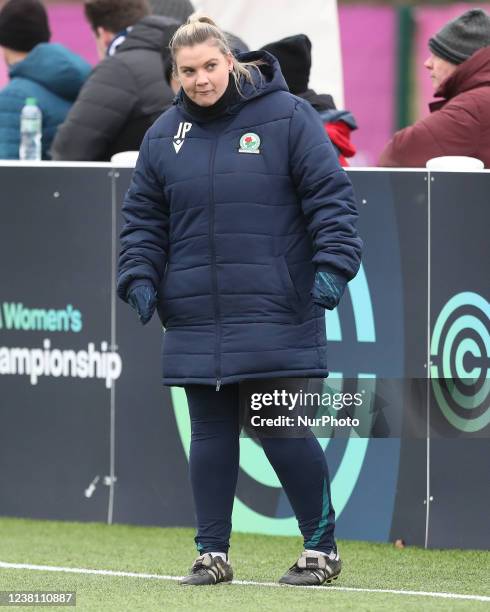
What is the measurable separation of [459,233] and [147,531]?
73.7 inches

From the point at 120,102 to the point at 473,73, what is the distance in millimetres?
1668

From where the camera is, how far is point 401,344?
695cm

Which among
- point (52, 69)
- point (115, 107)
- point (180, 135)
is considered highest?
point (52, 69)

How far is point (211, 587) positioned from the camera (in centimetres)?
570

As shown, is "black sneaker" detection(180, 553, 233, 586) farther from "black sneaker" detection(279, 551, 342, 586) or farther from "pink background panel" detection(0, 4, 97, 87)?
"pink background panel" detection(0, 4, 97, 87)

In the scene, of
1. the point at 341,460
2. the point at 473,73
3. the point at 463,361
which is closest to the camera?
the point at 463,361

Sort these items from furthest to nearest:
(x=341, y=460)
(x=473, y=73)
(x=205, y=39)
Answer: (x=473, y=73), (x=341, y=460), (x=205, y=39)

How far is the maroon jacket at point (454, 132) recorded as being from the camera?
7.15 meters

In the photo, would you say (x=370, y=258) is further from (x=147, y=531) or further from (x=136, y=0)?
(x=136, y=0)

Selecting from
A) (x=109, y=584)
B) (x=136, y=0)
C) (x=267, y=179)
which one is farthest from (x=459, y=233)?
(x=136, y=0)

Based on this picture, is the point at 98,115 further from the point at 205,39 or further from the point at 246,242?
the point at 246,242

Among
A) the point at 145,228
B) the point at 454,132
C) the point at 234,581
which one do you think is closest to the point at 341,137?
the point at 454,132

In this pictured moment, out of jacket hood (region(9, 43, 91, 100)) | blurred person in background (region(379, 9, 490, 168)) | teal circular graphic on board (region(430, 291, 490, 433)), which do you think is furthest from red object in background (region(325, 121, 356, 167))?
jacket hood (region(9, 43, 91, 100))

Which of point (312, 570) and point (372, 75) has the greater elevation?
point (372, 75)
